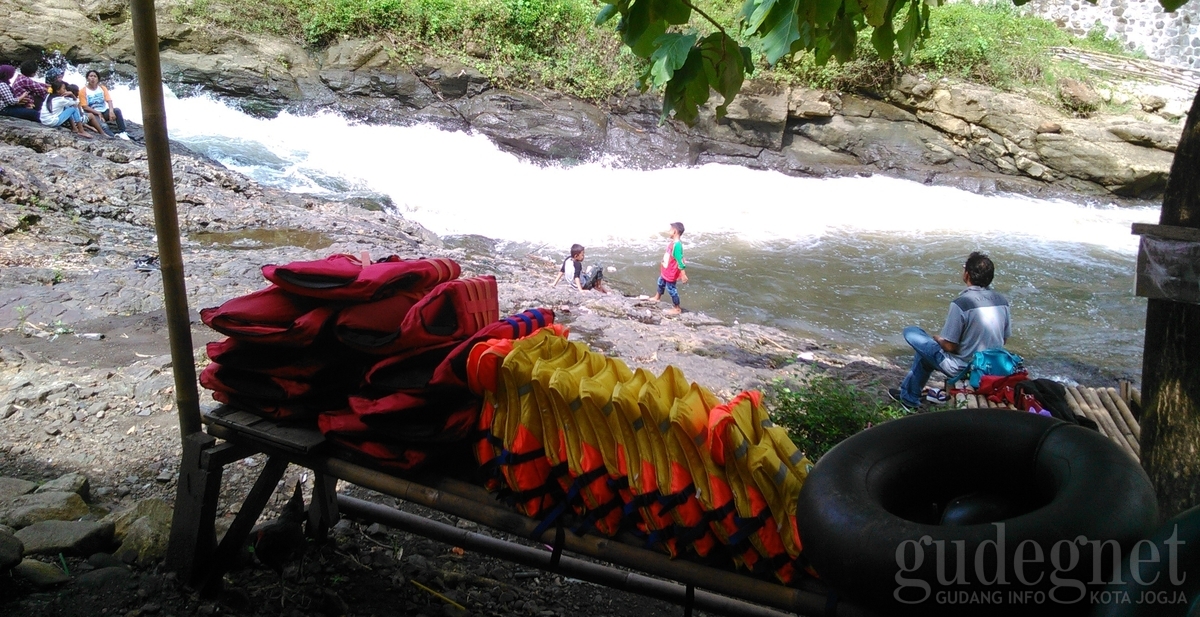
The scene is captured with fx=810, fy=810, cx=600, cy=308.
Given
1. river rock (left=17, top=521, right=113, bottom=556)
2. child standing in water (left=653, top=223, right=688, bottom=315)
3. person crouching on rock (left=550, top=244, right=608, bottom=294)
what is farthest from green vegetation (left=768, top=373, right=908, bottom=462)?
person crouching on rock (left=550, top=244, right=608, bottom=294)

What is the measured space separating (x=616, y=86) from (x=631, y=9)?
16.3m

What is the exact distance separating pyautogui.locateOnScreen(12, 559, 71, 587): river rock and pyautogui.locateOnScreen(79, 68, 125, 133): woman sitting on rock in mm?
11084

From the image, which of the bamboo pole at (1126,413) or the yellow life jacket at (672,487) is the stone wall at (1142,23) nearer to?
the bamboo pole at (1126,413)

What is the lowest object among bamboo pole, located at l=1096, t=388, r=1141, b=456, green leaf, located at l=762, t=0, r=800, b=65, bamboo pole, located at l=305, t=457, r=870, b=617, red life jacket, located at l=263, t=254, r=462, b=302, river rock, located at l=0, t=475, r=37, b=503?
bamboo pole, located at l=1096, t=388, r=1141, b=456

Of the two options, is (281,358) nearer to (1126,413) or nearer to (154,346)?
(154,346)

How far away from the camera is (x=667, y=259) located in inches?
372

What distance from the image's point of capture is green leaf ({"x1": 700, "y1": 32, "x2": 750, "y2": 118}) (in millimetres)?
2453

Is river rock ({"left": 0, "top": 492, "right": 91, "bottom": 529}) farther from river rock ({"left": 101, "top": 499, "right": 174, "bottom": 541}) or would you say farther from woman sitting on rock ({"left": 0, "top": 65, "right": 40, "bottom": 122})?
woman sitting on rock ({"left": 0, "top": 65, "right": 40, "bottom": 122})

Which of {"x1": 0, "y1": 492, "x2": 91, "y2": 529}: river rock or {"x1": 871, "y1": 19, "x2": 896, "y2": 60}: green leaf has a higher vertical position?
{"x1": 871, "y1": 19, "x2": 896, "y2": 60}: green leaf

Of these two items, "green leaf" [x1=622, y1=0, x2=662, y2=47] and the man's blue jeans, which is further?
the man's blue jeans

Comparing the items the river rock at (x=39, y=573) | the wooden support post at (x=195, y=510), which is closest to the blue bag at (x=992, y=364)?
the wooden support post at (x=195, y=510)

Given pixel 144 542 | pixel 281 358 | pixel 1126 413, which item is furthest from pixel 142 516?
pixel 1126 413

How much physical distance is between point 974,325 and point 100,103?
12.2m

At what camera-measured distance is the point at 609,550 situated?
7.72 ft
